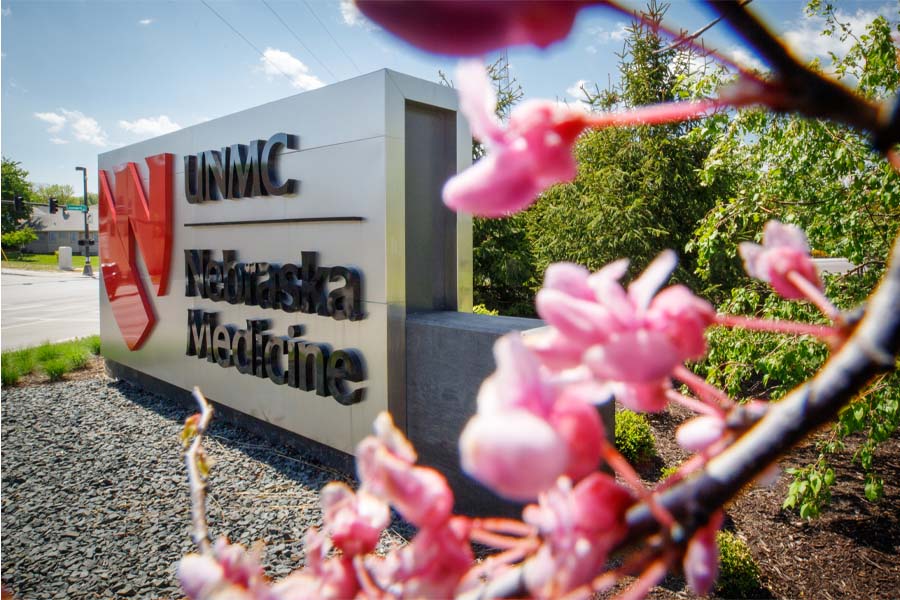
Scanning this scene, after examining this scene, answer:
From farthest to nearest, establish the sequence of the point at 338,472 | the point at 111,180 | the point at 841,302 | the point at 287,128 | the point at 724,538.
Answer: the point at 111,180
the point at 287,128
the point at 338,472
the point at 724,538
the point at 841,302

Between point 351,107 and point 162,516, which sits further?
point 351,107

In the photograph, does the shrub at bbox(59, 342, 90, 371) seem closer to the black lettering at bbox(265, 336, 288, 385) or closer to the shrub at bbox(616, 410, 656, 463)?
the black lettering at bbox(265, 336, 288, 385)

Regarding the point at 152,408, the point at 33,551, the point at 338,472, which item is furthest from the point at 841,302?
the point at 152,408

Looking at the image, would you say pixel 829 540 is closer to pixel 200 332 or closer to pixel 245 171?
pixel 245 171

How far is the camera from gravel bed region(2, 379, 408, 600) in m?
3.41

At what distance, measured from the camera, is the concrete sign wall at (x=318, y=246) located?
163 inches

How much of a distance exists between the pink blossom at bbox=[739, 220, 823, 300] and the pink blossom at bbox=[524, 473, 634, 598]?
0.56 ft

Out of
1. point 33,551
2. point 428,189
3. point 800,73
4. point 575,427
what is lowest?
point 33,551

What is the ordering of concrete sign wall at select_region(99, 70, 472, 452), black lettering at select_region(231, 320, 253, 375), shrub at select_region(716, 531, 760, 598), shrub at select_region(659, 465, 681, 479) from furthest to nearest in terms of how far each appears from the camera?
black lettering at select_region(231, 320, 253, 375), shrub at select_region(659, 465, 681, 479), concrete sign wall at select_region(99, 70, 472, 452), shrub at select_region(716, 531, 760, 598)

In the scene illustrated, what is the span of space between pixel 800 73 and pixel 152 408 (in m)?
7.51

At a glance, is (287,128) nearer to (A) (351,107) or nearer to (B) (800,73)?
(A) (351,107)

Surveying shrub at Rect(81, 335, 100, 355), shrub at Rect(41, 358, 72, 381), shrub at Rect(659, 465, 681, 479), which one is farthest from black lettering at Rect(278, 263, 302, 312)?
shrub at Rect(81, 335, 100, 355)

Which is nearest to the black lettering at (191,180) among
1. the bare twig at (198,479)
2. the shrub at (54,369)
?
the shrub at (54,369)

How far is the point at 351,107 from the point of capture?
170 inches
